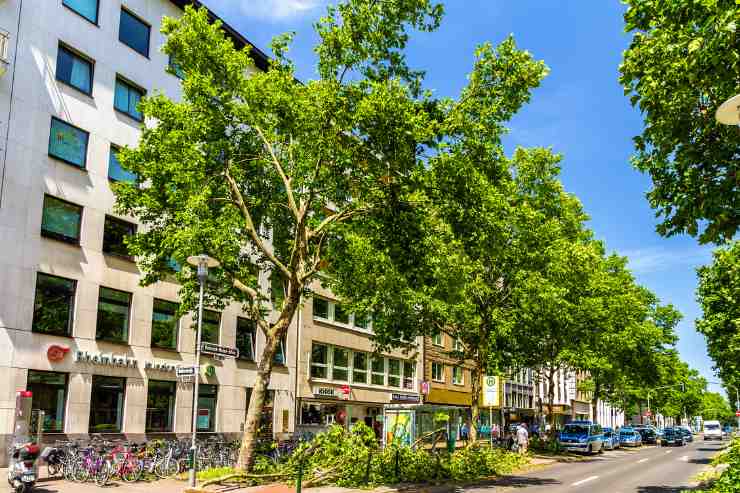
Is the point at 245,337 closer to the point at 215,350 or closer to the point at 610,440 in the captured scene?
the point at 215,350

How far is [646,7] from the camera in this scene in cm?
1259

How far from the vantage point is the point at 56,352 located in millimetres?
23672

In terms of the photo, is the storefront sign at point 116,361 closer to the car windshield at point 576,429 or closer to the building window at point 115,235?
the building window at point 115,235

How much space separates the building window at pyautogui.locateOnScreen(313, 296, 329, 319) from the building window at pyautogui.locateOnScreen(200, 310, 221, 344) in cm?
939

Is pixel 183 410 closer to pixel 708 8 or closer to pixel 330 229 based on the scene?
pixel 330 229

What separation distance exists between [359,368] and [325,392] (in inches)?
205

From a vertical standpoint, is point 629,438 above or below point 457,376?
below

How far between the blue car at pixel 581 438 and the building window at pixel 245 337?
20.3m

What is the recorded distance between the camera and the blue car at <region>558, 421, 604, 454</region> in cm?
4175

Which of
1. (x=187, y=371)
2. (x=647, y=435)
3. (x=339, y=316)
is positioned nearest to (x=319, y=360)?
(x=339, y=316)

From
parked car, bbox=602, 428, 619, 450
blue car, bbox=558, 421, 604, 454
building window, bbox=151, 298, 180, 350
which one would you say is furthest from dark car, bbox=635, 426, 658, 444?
building window, bbox=151, 298, 180, 350

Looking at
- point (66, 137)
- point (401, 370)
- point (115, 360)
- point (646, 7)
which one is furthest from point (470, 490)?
point (401, 370)

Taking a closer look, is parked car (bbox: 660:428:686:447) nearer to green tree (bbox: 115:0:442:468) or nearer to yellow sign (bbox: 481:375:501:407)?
yellow sign (bbox: 481:375:501:407)

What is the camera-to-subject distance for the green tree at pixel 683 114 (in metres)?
11.8
